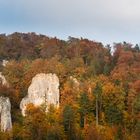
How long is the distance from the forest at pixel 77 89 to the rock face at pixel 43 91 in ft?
3.28

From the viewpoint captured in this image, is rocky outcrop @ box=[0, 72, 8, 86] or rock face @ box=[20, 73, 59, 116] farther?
rocky outcrop @ box=[0, 72, 8, 86]

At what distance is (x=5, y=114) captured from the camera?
253ft

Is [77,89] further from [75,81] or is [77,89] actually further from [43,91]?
[43,91]

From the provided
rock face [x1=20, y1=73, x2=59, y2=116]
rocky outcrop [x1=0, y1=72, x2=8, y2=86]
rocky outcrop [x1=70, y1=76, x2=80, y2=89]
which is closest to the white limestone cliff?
rocky outcrop [x1=0, y1=72, x2=8, y2=86]

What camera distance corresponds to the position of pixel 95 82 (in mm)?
82875

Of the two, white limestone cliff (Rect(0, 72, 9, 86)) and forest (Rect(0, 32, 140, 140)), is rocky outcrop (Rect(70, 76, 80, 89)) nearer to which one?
forest (Rect(0, 32, 140, 140))

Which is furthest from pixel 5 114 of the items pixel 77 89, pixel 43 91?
pixel 77 89

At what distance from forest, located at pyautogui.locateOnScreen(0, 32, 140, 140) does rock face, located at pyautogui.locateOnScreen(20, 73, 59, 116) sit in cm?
100

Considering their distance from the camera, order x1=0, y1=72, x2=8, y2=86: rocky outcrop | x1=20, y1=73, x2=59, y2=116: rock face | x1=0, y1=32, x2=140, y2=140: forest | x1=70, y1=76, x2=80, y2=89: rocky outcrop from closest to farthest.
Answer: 1. x1=0, y1=32, x2=140, y2=140: forest
2. x1=20, y1=73, x2=59, y2=116: rock face
3. x1=70, y1=76, x2=80, y2=89: rocky outcrop
4. x1=0, y1=72, x2=8, y2=86: rocky outcrop

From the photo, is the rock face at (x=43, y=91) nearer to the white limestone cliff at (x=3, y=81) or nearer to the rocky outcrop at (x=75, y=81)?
the rocky outcrop at (x=75, y=81)

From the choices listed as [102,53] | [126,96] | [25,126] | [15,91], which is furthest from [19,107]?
[102,53]

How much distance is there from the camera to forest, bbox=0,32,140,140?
237 ft

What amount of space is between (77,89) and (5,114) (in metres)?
11.4

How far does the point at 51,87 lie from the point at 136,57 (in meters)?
19.6
